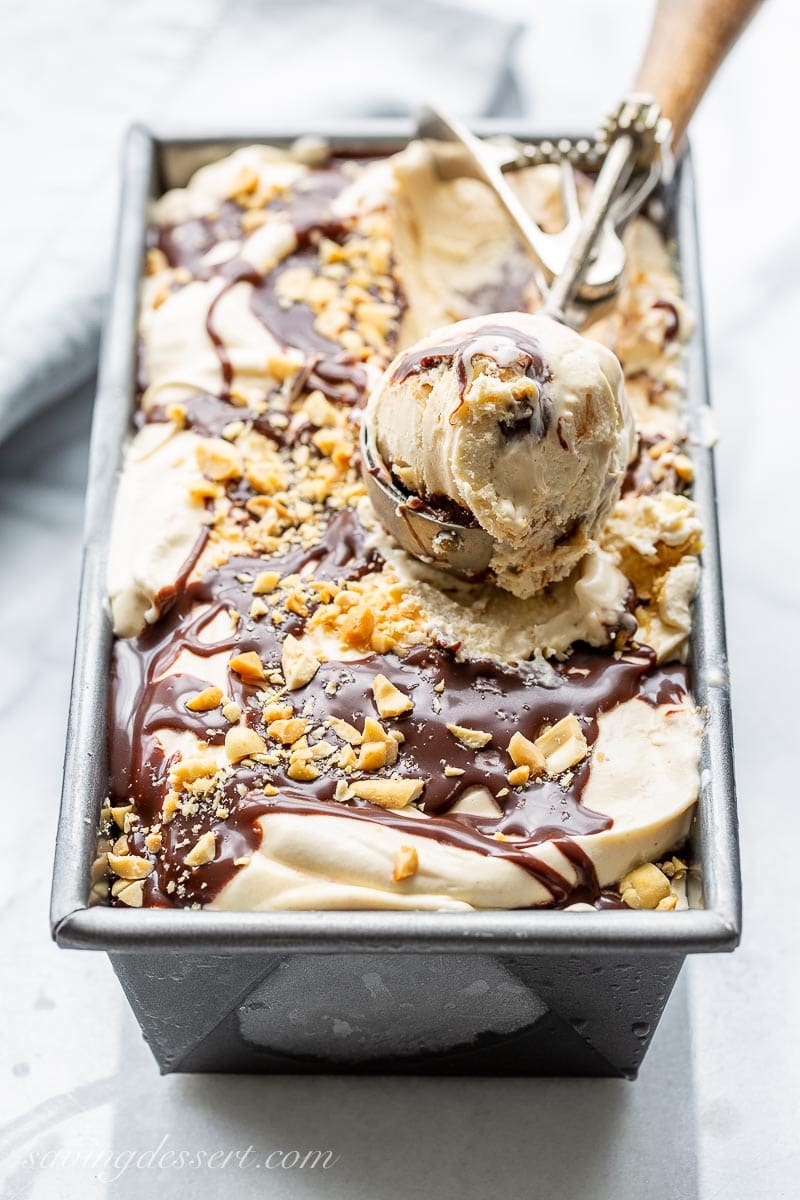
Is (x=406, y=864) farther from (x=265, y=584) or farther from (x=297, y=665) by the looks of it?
(x=265, y=584)

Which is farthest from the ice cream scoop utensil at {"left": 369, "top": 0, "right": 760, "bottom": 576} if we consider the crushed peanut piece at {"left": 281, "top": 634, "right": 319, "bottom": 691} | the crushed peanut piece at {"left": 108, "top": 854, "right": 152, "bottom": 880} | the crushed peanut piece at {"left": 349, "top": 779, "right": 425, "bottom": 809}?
the crushed peanut piece at {"left": 108, "top": 854, "right": 152, "bottom": 880}

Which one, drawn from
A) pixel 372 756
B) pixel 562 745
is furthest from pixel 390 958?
pixel 562 745

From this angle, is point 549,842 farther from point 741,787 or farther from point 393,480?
point 741,787

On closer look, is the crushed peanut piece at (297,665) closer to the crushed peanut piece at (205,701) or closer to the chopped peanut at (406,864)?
the crushed peanut piece at (205,701)

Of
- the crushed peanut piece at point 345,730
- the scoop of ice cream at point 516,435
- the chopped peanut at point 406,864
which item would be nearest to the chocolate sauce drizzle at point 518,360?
the scoop of ice cream at point 516,435

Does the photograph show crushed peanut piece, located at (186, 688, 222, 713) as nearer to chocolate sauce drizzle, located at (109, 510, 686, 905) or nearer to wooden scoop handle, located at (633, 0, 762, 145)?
chocolate sauce drizzle, located at (109, 510, 686, 905)
